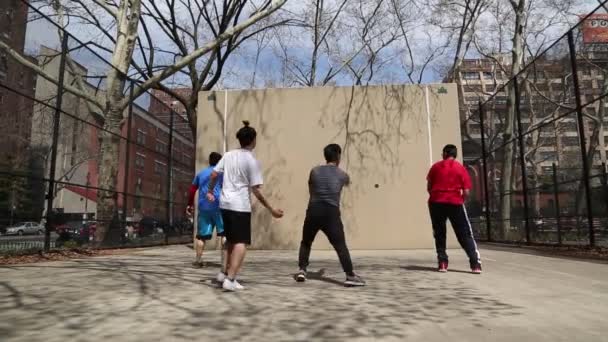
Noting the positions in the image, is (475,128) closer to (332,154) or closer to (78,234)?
(332,154)

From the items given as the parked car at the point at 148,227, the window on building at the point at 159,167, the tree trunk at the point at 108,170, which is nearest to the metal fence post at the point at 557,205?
the tree trunk at the point at 108,170

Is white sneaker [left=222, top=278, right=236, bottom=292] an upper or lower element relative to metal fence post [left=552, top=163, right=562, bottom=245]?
lower

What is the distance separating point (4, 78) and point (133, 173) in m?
4.23

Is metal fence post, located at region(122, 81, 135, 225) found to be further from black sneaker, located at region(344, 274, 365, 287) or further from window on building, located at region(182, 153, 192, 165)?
black sneaker, located at region(344, 274, 365, 287)

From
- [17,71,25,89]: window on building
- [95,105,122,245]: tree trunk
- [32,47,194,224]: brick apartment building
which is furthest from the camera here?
[95,105,122,245]: tree trunk

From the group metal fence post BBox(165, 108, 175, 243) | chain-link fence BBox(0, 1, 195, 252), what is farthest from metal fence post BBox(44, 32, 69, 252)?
metal fence post BBox(165, 108, 175, 243)

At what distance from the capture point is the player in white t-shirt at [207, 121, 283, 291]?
4.02 metres

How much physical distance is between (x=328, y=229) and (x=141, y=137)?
7827 millimetres

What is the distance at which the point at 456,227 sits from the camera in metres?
5.49

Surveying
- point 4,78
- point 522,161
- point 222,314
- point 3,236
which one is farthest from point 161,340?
point 522,161

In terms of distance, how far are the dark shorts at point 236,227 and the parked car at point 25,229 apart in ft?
14.6

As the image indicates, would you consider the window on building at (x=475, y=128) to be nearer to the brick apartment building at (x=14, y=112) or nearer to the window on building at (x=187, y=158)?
the window on building at (x=187, y=158)

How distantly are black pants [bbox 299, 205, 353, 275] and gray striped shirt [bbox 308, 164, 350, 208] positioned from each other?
0.07 m

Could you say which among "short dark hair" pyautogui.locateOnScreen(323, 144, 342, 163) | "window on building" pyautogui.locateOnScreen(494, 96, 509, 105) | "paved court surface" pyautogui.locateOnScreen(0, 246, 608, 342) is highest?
"window on building" pyautogui.locateOnScreen(494, 96, 509, 105)
